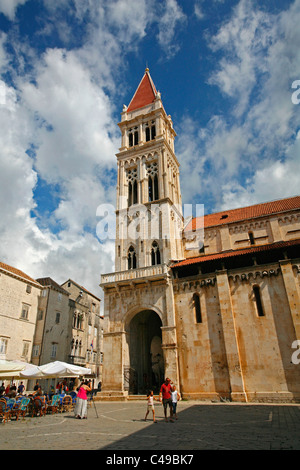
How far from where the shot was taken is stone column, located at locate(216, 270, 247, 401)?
62.4 feet

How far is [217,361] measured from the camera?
20.4 m

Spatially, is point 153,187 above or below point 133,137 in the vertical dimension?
below

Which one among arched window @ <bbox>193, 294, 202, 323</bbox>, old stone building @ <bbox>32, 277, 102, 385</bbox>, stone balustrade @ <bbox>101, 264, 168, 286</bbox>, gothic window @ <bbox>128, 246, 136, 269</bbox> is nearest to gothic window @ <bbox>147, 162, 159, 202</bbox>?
gothic window @ <bbox>128, 246, 136, 269</bbox>

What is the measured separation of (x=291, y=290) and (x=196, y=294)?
6695 millimetres

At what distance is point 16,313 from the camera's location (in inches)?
1125

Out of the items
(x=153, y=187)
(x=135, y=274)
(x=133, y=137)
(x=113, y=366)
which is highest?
(x=133, y=137)

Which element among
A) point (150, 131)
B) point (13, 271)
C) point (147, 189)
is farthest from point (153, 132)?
point (13, 271)

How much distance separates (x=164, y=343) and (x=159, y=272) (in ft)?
17.8

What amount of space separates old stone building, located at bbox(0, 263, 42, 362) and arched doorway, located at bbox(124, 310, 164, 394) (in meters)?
11.5

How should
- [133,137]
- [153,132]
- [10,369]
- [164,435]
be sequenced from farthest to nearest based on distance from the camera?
[133,137] < [153,132] < [10,369] < [164,435]

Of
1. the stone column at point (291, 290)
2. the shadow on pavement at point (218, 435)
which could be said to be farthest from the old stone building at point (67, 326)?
the shadow on pavement at point (218, 435)

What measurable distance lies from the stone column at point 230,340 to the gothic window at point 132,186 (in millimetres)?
13288

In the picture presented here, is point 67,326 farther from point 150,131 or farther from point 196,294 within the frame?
point 150,131
